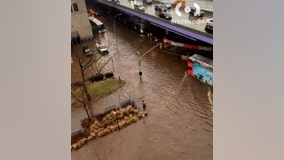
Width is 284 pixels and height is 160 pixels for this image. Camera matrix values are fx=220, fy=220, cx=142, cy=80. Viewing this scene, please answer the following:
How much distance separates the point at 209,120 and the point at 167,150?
1.34 meters

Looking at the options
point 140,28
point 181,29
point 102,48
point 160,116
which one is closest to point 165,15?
point 181,29

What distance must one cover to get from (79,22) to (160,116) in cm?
701

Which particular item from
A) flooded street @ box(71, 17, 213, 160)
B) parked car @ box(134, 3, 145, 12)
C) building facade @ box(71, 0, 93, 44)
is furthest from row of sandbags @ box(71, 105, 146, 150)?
building facade @ box(71, 0, 93, 44)

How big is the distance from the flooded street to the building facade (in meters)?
3.11

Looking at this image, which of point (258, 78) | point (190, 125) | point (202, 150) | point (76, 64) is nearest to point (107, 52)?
point (76, 64)

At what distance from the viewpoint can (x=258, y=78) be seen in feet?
2.40

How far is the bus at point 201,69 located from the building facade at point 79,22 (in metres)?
5.82

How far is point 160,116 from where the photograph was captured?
5.57 metres

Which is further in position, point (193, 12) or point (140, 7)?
point (140, 7)

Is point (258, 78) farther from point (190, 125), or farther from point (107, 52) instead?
point (107, 52)

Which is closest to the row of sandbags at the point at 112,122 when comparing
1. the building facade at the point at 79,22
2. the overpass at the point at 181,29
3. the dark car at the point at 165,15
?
the overpass at the point at 181,29

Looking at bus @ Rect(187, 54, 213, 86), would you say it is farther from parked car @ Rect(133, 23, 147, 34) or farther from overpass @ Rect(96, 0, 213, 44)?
parked car @ Rect(133, 23, 147, 34)

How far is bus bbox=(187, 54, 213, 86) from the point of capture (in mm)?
6398

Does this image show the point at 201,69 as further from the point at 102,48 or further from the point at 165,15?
the point at 102,48
